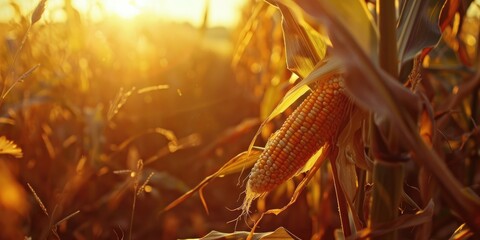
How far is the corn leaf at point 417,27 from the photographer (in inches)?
48.0

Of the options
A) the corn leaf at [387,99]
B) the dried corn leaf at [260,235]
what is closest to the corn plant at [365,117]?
the corn leaf at [387,99]

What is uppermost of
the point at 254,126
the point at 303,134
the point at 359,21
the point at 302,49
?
the point at 359,21

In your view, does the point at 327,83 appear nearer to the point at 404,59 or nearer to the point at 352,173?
the point at 404,59

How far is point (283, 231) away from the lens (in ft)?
4.96

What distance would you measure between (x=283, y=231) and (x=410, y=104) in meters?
0.66

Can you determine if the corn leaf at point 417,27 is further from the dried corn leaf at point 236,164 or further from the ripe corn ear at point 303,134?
the dried corn leaf at point 236,164

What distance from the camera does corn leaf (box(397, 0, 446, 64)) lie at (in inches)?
48.0

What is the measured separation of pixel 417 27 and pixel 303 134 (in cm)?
38

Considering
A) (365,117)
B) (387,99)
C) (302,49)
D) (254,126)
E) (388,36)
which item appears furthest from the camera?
(254,126)

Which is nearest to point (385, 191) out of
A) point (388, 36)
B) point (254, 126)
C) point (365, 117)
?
point (365, 117)

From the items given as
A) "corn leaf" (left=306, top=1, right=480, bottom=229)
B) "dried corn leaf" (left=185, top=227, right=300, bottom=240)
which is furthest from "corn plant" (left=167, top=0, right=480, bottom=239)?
"dried corn leaf" (left=185, top=227, right=300, bottom=240)

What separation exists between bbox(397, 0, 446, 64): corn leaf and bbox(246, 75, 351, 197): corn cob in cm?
17

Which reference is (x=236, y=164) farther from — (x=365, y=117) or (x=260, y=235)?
(x=365, y=117)

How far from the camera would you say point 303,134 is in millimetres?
1262
